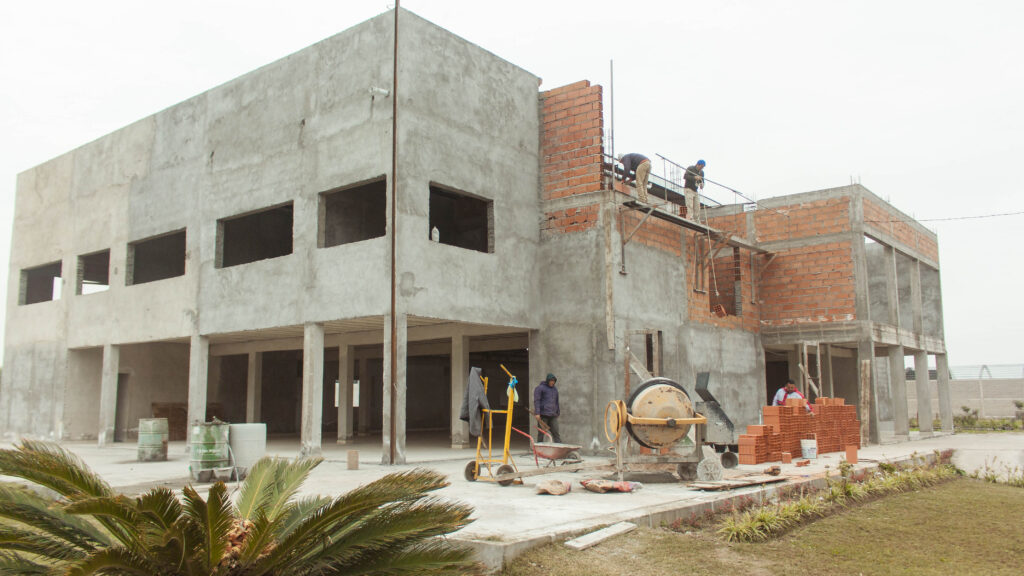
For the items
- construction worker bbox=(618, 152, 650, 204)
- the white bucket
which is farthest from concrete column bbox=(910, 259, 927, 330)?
the white bucket

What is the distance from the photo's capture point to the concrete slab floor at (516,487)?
760cm

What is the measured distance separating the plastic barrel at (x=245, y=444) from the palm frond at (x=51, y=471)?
821cm

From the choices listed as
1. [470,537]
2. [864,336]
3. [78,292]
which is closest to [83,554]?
[470,537]

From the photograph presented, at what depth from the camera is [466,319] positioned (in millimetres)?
16734

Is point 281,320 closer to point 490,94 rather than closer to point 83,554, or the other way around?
point 490,94

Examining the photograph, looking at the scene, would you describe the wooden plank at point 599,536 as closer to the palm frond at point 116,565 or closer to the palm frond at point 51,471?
the palm frond at point 116,565

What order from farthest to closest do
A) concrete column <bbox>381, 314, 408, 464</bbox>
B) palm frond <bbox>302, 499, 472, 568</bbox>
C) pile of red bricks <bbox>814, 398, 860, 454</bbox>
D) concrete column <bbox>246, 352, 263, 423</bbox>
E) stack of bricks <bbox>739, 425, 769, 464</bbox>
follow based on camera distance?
concrete column <bbox>246, 352, 263, 423</bbox> < pile of red bricks <bbox>814, 398, 860, 454</bbox> < concrete column <bbox>381, 314, 408, 464</bbox> < stack of bricks <bbox>739, 425, 769, 464</bbox> < palm frond <bbox>302, 499, 472, 568</bbox>

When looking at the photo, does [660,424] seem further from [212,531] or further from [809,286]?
[809,286]

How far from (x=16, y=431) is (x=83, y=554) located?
2531cm

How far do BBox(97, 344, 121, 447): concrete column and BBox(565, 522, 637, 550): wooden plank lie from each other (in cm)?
1906

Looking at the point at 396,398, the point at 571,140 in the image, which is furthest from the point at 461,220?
the point at 396,398

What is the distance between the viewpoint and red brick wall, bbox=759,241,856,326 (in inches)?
862

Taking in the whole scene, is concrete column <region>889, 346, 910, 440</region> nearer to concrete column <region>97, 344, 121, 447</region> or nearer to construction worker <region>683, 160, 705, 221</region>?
construction worker <region>683, 160, 705, 221</region>

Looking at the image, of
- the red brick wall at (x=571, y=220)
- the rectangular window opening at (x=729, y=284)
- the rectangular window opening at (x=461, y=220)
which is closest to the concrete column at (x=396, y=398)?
the red brick wall at (x=571, y=220)
